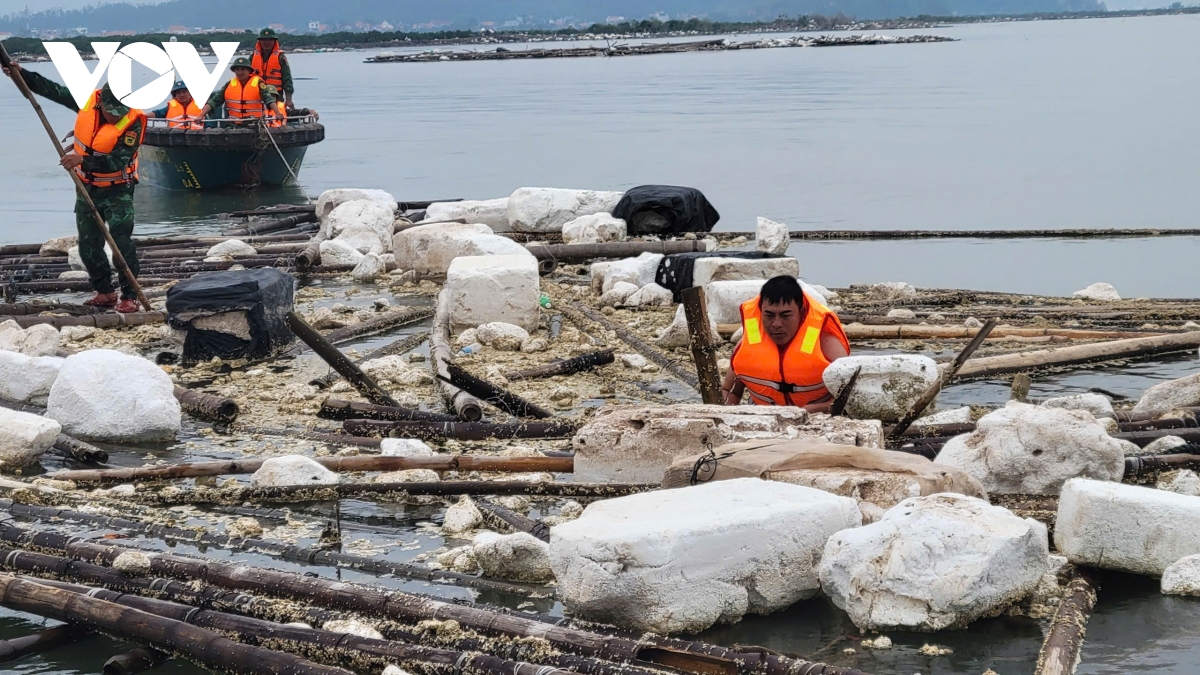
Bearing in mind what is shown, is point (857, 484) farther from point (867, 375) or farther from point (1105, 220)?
point (1105, 220)

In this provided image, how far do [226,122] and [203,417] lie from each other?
54.5ft

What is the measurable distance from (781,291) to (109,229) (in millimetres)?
7124

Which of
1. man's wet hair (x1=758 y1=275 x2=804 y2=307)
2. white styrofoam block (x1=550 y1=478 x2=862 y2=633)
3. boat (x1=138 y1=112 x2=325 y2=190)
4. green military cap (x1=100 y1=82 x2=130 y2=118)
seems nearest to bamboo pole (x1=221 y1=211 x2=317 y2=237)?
boat (x1=138 y1=112 x2=325 y2=190)

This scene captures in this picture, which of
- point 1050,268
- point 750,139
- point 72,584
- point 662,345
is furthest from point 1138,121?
point 72,584

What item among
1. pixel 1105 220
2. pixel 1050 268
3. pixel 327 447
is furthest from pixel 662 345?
pixel 1105 220

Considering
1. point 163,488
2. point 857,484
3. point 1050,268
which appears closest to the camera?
point 857,484

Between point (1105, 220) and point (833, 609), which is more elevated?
point (833, 609)

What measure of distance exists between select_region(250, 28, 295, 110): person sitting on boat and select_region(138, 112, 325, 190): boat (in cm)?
85

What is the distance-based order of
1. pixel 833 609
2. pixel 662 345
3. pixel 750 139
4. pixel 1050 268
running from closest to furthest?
pixel 833 609
pixel 662 345
pixel 1050 268
pixel 750 139

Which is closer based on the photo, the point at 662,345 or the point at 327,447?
the point at 327,447

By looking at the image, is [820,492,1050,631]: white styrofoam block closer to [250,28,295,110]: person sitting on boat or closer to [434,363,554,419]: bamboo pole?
[434,363,554,419]: bamboo pole

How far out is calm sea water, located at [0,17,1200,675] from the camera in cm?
533

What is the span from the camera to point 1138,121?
36.2 m

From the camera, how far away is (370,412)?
8.39 m
